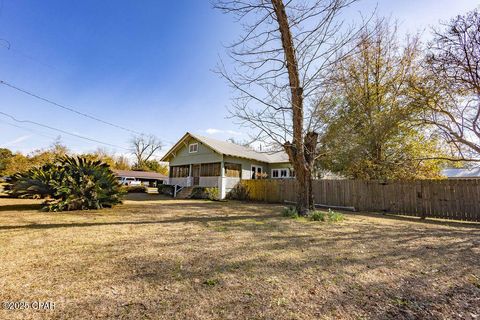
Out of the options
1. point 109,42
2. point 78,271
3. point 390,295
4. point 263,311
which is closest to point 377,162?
point 390,295

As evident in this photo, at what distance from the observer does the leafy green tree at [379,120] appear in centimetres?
1161

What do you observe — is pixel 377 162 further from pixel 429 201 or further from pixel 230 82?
pixel 230 82

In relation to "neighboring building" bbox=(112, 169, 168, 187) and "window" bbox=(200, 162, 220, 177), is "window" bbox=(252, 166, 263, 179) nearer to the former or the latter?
"window" bbox=(200, 162, 220, 177)

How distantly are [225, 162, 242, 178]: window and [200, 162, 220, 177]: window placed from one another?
28.9 inches

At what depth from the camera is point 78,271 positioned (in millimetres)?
3090

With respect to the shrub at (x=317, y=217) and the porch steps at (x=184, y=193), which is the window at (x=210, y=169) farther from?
the shrub at (x=317, y=217)

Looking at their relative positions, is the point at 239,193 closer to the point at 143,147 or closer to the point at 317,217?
the point at 317,217

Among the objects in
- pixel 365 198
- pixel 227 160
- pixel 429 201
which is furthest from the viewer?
pixel 227 160

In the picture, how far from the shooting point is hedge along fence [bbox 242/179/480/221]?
9.16 metres

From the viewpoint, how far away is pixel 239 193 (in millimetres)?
18875

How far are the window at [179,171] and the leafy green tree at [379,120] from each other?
42.8ft

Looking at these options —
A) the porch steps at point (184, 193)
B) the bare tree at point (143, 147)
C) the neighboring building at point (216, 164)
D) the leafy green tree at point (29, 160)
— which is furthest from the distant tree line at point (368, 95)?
the bare tree at point (143, 147)

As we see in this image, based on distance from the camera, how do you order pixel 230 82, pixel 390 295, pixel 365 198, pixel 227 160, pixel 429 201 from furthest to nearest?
pixel 227 160, pixel 365 198, pixel 429 201, pixel 230 82, pixel 390 295

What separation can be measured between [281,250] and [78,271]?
3.11 m
